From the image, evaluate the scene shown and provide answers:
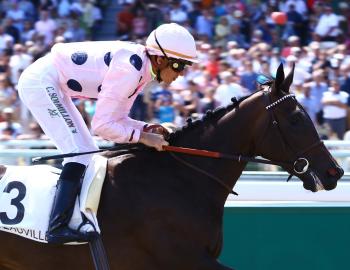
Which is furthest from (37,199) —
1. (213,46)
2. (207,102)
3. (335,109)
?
(213,46)

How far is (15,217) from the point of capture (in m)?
4.88

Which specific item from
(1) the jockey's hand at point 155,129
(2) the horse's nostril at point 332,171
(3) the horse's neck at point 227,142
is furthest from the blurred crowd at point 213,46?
(2) the horse's nostril at point 332,171

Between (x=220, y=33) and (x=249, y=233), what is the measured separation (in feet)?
22.8

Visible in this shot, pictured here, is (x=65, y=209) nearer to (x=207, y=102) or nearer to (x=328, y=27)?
(x=207, y=102)

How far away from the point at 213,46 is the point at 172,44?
7715 millimetres

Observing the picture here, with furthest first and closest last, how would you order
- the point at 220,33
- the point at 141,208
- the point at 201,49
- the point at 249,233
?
the point at 220,33 < the point at 201,49 < the point at 249,233 < the point at 141,208

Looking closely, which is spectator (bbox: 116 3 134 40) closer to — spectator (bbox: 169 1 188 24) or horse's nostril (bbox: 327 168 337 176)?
spectator (bbox: 169 1 188 24)

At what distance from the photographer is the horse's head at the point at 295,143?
4.84m

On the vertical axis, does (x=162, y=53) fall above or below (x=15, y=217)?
above

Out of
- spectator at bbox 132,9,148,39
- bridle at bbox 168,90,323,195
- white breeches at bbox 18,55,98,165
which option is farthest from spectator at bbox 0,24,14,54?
bridle at bbox 168,90,323,195

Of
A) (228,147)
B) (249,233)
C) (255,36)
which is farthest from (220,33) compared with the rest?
(228,147)

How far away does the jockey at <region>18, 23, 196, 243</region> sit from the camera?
4.73 m

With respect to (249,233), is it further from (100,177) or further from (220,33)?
(220,33)

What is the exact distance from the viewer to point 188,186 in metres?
4.89
